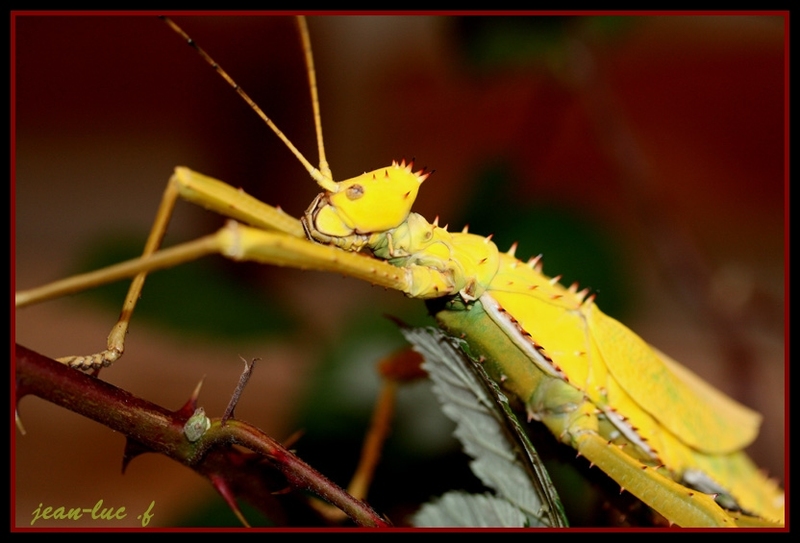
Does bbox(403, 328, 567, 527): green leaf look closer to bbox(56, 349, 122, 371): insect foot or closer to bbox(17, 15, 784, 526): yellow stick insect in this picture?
bbox(17, 15, 784, 526): yellow stick insect

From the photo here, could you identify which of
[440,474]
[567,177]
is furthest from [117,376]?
[567,177]

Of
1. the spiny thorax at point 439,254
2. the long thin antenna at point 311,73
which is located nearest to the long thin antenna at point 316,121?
the long thin antenna at point 311,73

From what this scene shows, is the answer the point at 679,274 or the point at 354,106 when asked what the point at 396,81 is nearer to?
the point at 354,106

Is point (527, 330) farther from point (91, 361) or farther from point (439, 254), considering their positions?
point (91, 361)

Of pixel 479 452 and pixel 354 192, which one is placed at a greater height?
pixel 354 192

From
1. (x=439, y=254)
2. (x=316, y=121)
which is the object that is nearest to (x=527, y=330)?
(x=439, y=254)

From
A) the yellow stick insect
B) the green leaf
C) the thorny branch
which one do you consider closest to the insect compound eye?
the yellow stick insect

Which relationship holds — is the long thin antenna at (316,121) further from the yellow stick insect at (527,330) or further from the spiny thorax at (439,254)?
the spiny thorax at (439,254)
